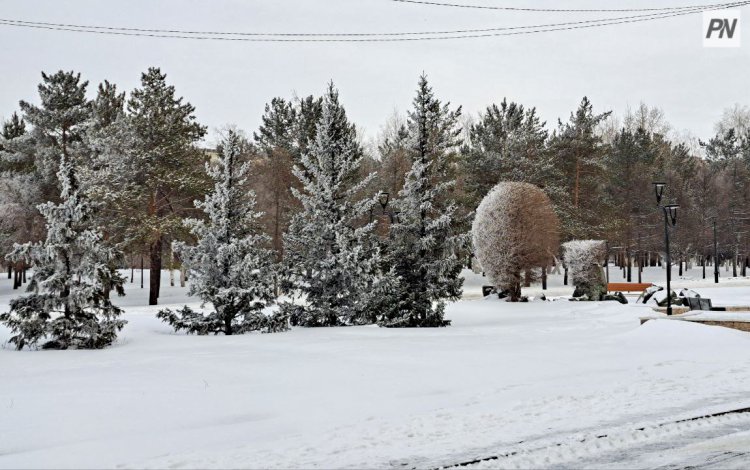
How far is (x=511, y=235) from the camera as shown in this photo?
32125 millimetres

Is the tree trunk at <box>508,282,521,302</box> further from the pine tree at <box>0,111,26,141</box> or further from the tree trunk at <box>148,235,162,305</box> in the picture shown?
the pine tree at <box>0,111,26,141</box>

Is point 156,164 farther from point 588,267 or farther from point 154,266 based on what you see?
point 588,267

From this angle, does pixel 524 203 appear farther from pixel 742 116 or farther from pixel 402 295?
pixel 742 116

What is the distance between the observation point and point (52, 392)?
31.2 feet

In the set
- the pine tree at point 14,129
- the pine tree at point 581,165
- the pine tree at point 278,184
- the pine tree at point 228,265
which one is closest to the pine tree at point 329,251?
the pine tree at point 228,265

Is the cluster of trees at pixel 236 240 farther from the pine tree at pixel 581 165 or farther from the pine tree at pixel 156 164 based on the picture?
the pine tree at pixel 581 165

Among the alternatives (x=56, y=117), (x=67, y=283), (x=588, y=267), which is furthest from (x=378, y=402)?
(x=56, y=117)

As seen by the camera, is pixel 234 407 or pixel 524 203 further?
pixel 524 203

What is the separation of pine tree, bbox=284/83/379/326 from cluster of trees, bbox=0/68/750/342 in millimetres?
46

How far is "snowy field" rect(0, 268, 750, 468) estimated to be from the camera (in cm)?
679

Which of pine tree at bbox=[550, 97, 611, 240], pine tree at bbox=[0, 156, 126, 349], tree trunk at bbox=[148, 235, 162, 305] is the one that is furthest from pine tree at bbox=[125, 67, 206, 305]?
pine tree at bbox=[550, 97, 611, 240]

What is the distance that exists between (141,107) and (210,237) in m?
20.7

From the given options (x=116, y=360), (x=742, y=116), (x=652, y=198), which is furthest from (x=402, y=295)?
(x=742, y=116)

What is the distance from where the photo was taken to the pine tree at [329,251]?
19.4 metres
